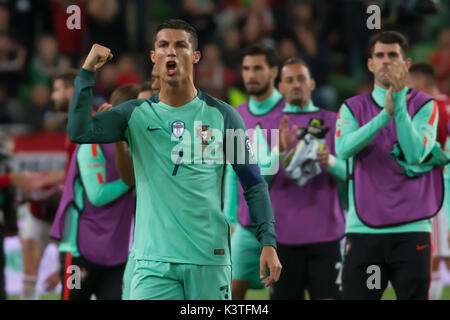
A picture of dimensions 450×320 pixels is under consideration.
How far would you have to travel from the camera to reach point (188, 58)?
441cm

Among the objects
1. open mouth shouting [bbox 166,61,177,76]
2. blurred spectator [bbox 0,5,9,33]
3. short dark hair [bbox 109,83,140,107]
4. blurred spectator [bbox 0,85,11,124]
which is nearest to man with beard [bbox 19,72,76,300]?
short dark hair [bbox 109,83,140,107]

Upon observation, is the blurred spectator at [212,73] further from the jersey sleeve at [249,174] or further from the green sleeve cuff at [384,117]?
the jersey sleeve at [249,174]

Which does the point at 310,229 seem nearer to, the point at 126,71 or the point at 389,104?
the point at 389,104

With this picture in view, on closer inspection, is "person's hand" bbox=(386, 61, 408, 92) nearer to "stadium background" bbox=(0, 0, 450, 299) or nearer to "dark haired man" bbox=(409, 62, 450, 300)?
"dark haired man" bbox=(409, 62, 450, 300)

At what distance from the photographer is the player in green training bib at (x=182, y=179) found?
4238mm

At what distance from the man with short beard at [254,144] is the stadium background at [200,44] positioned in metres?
4.61

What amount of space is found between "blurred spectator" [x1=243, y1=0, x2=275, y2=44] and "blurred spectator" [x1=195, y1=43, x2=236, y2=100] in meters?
0.87

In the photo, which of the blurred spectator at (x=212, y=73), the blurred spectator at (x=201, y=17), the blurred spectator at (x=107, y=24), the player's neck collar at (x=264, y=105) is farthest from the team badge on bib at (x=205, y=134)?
the blurred spectator at (x=201, y=17)

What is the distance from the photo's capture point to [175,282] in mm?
4242

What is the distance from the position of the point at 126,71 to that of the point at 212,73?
1283mm

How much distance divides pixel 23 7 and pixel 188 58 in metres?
9.77
